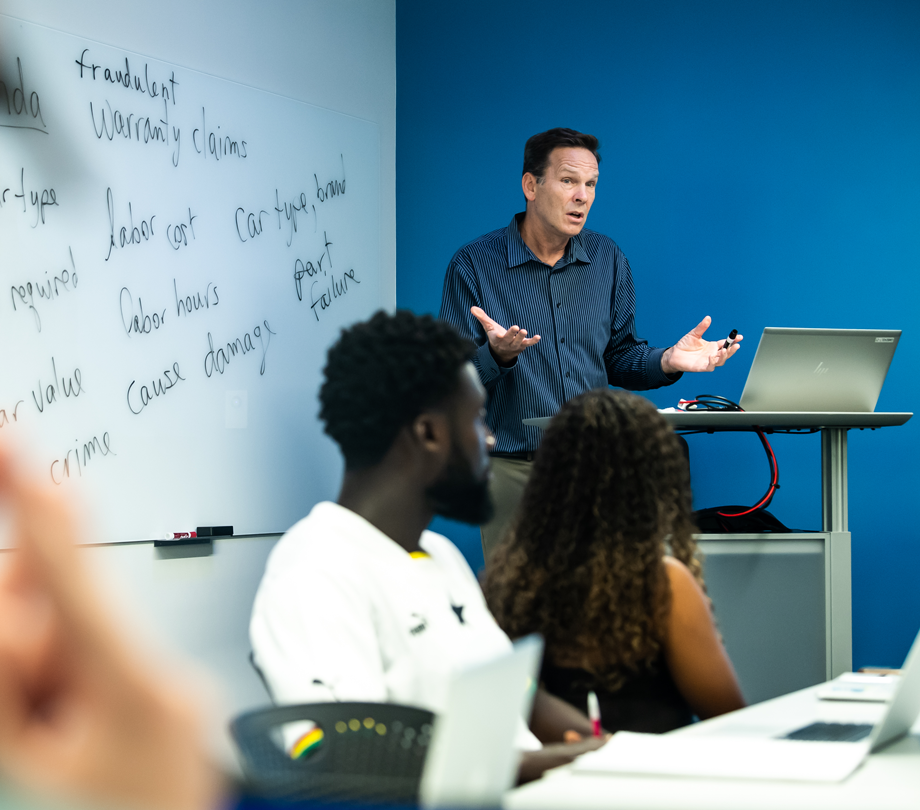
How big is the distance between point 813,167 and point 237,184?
222cm

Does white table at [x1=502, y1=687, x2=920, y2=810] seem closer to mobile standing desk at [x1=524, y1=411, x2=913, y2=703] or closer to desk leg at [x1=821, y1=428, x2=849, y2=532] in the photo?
mobile standing desk at [x1=524, y1=411, x2=913, y2=703]

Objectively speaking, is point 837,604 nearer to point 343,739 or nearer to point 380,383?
point 380,383

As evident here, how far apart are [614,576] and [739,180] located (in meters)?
2.93

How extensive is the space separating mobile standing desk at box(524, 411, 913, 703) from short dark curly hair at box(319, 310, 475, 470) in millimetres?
1368

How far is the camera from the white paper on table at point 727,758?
91cm

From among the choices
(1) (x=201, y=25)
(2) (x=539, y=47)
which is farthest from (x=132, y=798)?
(2) (x=539, y=47)

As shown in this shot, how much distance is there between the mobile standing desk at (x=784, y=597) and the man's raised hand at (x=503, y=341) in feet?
0.86

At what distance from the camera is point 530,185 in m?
3.49

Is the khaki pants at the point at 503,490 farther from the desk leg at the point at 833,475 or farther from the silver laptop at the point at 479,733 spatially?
the silver laptop at the point at 479,733

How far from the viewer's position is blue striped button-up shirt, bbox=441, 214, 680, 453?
132 inches

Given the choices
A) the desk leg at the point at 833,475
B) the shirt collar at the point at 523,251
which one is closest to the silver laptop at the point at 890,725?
the desk leg at the point at 833,475

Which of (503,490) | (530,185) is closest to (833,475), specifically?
(503,490)

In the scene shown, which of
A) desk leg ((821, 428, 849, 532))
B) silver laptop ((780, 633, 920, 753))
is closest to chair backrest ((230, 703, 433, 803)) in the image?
silver laptop ((780, 633, 920, 753))

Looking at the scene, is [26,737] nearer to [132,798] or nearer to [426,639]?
[132,798]
